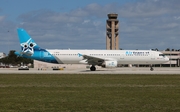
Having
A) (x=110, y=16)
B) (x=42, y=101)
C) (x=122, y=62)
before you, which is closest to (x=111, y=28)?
(x=110, y=16)

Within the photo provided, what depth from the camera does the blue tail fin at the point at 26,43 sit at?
53.3 metres

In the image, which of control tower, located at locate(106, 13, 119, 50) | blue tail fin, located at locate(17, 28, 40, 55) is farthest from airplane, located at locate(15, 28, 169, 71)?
control tower, located at locate(106, 13, 119, 50)

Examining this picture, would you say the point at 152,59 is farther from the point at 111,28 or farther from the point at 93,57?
the point at 111,28

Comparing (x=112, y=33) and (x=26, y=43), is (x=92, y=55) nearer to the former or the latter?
(x=26, y=43)

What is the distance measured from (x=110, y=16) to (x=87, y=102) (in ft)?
465

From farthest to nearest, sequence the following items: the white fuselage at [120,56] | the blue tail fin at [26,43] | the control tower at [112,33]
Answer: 1. the control tower at [112,33]
2. the blue tail fin at [26,43]
3. the white fuselage at [120,56]

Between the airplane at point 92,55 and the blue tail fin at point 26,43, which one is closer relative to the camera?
the airplane at point 92,55

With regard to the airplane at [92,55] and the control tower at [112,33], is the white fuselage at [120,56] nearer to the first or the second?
the airplane at [92,55]

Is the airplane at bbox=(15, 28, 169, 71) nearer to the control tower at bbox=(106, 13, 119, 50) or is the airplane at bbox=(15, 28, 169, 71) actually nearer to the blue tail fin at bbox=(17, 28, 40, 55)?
the blue tail fin at bbox=(17, 28, 40, 55)

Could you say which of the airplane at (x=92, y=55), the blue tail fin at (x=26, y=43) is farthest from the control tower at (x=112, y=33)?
the blue tail fin at (x=26, y=43)

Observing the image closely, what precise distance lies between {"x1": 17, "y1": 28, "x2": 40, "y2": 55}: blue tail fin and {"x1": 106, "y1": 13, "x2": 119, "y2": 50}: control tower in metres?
91.3

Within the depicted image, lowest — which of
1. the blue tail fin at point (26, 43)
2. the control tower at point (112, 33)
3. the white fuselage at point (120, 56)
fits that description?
the white fuselage at point (120, 56)

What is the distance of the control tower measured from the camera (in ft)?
477

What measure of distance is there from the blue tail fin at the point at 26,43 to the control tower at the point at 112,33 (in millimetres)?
91303
